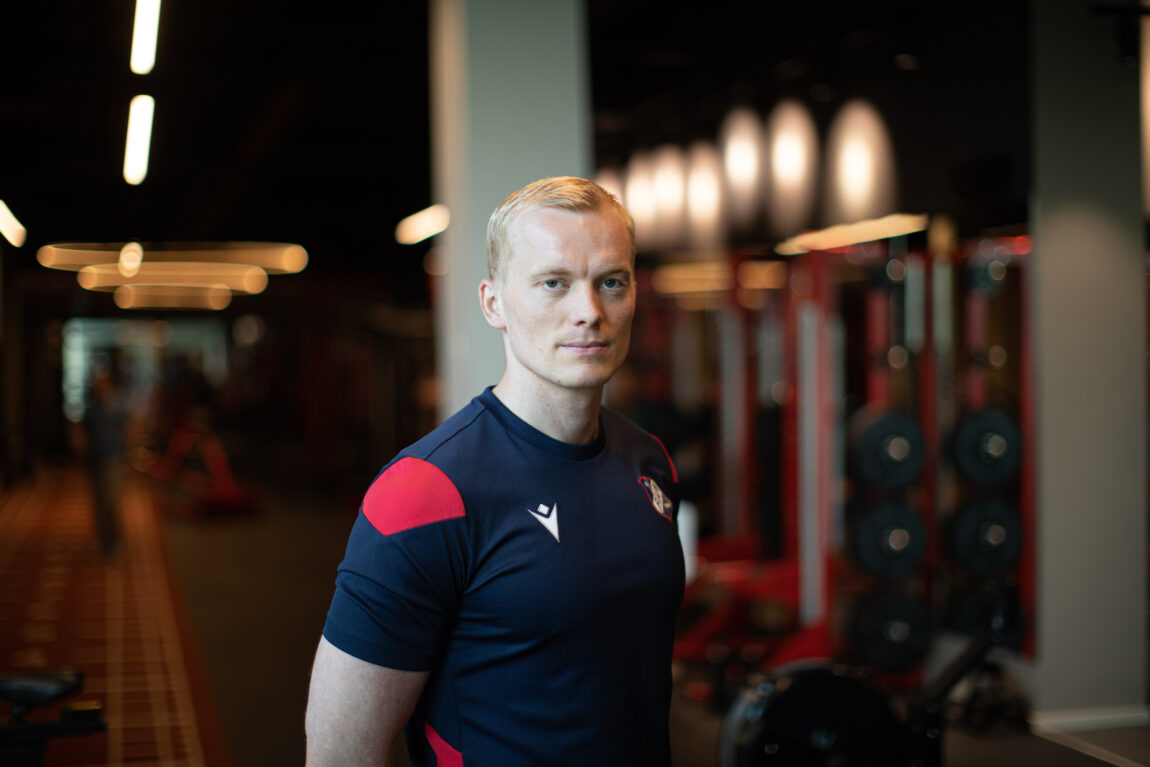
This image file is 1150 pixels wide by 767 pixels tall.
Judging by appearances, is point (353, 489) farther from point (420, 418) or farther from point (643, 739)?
point (643, 739)

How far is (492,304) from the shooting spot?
1300mm

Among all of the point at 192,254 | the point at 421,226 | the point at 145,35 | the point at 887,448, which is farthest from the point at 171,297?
the point at 887,448

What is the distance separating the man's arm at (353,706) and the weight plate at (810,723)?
1.69m

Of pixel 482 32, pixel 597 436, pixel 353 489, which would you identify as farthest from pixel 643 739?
pixel 353 489

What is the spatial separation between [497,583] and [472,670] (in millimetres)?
116

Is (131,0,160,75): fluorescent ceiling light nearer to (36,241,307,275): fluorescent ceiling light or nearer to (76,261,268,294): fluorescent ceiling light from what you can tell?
(36,241,307,275): fluorescent ceiling light

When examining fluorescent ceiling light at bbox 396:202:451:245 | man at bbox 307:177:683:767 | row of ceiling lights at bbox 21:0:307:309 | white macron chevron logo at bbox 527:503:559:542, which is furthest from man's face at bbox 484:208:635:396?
row of ceiling lights at bbox 21:0:307:309

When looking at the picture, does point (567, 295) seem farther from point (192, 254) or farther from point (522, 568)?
point (192, 254)

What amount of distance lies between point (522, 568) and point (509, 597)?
0.03 metres

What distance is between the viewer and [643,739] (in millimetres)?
1277

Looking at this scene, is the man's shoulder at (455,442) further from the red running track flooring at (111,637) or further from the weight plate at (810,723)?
the red running track flooring at (111,637)

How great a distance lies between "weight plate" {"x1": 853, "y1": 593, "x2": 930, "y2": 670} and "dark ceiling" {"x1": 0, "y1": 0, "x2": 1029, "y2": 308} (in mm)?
1680

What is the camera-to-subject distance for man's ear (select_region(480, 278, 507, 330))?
1282 millimetres

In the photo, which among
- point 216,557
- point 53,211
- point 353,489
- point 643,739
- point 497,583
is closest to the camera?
point 497,583
